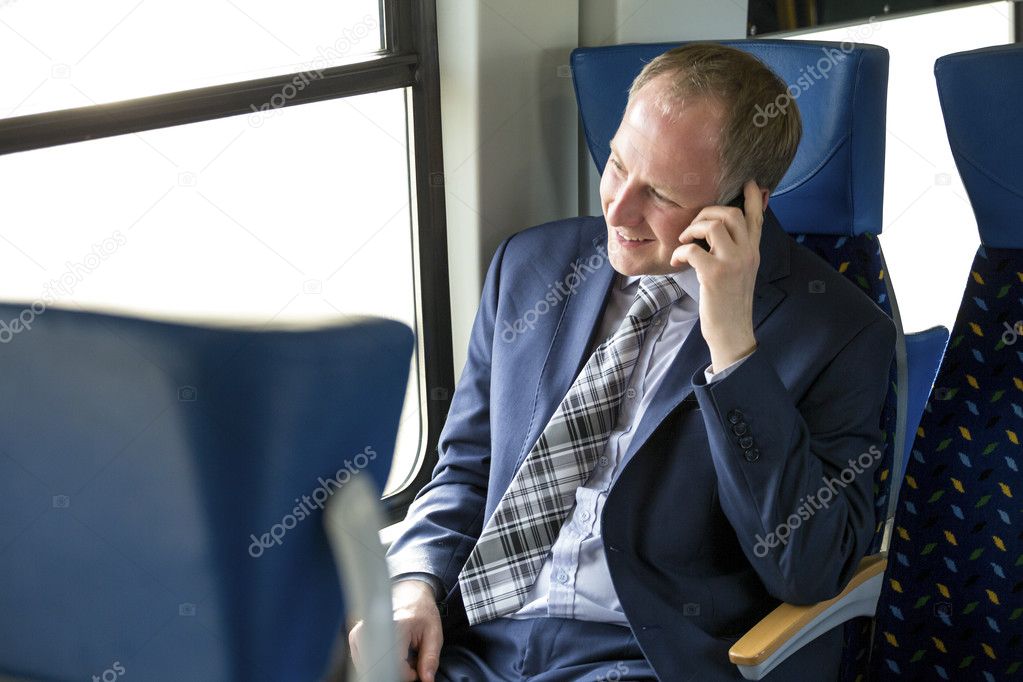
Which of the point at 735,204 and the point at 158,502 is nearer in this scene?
the point at 158,502

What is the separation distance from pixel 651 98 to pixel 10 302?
99cm

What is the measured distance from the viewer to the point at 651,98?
1.70m

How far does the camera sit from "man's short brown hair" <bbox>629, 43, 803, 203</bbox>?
1680 mm

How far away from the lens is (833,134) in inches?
72.1

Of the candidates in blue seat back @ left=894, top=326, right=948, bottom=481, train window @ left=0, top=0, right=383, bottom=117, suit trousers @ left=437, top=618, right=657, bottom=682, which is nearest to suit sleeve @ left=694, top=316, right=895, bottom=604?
suit trousers @ left=437, top=618, right=657, bottom=682

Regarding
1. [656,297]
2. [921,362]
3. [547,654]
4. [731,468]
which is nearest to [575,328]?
[656,297]

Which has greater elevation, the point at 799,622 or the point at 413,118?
the point at 413,118

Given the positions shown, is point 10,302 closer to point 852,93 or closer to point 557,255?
point 557,255

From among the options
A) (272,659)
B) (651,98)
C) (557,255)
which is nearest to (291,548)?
(272,659)

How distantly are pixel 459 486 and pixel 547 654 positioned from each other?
13.7 inches

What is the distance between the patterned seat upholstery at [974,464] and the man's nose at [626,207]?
47cm

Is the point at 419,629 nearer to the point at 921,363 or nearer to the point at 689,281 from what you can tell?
the point at 689,281

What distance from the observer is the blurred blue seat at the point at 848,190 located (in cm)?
178

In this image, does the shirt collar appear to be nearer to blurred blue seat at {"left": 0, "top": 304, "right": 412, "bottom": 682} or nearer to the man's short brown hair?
the man's short brown hair
